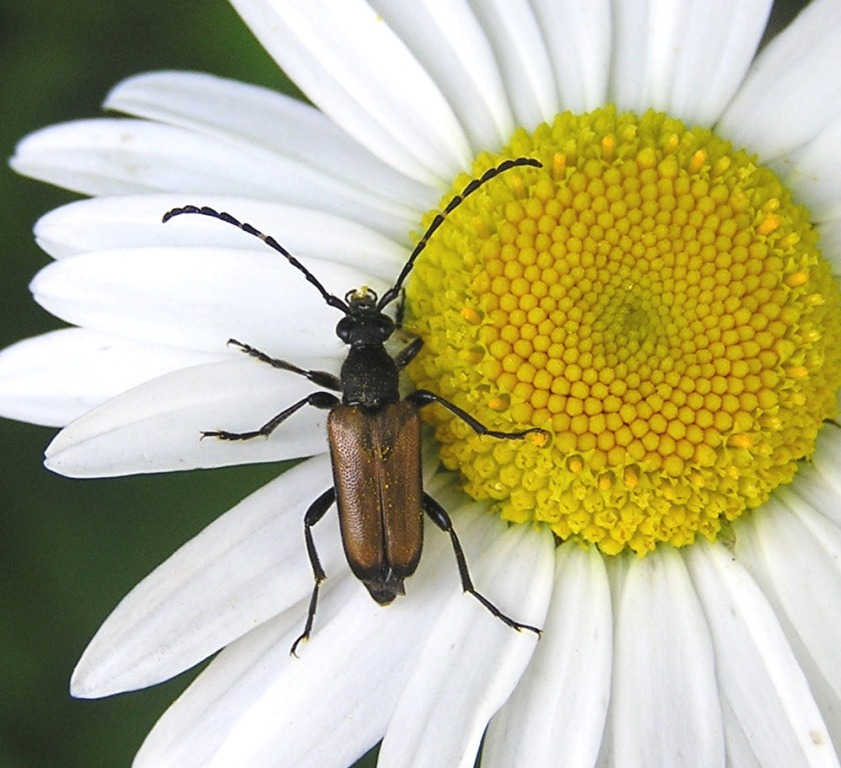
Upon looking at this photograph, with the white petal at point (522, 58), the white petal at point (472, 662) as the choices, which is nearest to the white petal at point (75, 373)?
the white petal at point (472, 662)

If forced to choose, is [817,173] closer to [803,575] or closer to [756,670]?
[803,575]

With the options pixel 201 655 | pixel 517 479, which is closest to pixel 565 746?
pixel 517 479

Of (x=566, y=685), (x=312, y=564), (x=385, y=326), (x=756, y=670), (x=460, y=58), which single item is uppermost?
(x=460, y=58)

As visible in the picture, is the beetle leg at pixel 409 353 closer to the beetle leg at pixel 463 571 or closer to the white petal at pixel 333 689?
the beetle leg at pixel 463 571

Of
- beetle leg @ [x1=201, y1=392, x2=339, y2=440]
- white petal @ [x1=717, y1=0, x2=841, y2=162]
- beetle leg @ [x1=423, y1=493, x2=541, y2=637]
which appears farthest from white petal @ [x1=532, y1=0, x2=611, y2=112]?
beetle leg @ [x1=423, y1=493, x2=541, y2=637]

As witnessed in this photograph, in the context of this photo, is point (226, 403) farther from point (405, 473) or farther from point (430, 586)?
point (430, 586)

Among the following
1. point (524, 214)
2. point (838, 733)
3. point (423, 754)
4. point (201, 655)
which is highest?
point (524, 214)

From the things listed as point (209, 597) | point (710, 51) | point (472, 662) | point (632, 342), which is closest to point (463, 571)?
point (472, 662)
